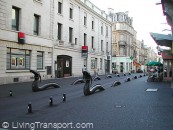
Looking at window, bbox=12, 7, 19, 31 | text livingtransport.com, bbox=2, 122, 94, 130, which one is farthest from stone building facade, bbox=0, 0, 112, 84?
text livingtransport.com, bbox=2, 122, 94, 130

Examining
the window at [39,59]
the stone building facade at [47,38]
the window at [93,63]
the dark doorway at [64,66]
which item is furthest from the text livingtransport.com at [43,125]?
the window at [93,63]

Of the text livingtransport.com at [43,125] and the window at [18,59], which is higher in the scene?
the window at [18,59]

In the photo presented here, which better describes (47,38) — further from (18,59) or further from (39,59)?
(18,59)

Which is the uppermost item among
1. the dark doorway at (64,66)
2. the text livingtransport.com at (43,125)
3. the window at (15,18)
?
the window at (15,18)

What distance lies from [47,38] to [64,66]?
598 centimetres

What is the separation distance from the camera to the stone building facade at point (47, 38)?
2120 centimetres

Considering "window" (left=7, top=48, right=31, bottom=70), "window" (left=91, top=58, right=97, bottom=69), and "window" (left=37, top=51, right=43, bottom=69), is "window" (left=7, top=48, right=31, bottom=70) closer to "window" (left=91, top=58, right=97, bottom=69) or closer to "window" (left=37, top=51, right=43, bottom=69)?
"window" (left=37, top=51, right=43, bottom=69)

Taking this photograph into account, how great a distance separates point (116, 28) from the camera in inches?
2842

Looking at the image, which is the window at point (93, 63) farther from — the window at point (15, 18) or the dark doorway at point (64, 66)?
the window at point (15, 18)

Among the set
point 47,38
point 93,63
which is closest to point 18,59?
point 47,38

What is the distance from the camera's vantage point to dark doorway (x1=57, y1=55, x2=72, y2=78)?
101ft

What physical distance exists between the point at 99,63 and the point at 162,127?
131ft

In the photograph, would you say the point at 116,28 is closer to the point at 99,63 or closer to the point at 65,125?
the point at 99,63

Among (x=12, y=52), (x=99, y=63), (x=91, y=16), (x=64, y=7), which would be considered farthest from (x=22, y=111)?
(x=99, y=63)
